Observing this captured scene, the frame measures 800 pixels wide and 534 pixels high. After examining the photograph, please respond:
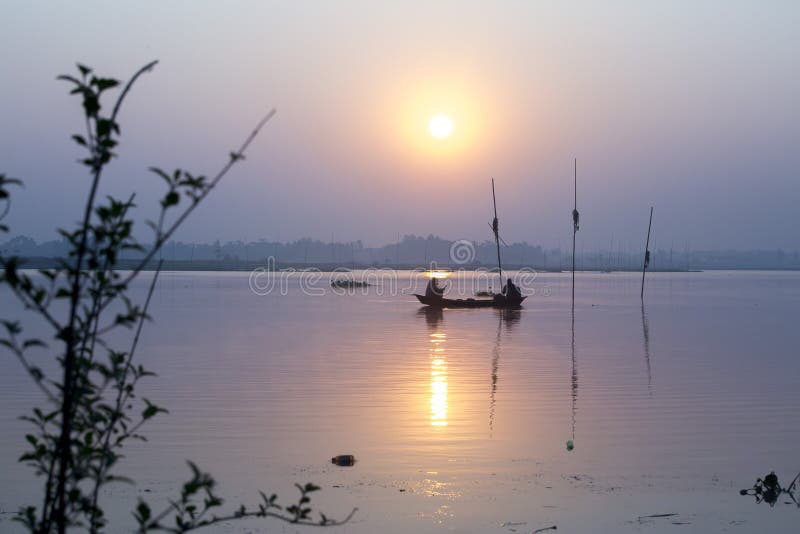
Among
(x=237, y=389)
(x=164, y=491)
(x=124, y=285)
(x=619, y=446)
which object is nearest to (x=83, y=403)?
(x=124, y=285)

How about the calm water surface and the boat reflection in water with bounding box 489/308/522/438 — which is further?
the boat reflection in water with bounding box 489/308/522/438

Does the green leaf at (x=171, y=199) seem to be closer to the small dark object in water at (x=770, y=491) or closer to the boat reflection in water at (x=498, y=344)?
the small dark object in water at (x=770, y=491)

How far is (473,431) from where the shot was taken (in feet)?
51.9

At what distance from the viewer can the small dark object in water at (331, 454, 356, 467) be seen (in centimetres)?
1303

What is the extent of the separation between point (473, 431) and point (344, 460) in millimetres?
3493

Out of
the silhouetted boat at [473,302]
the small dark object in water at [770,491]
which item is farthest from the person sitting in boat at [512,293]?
the small dark object in water at [770,491]

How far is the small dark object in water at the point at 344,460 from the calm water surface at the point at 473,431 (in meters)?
0.21

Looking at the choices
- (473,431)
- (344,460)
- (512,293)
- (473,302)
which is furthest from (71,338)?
(512,293)

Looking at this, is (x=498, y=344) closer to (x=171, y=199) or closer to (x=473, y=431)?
(x=473, y=431)

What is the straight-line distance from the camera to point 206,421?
16875 mm

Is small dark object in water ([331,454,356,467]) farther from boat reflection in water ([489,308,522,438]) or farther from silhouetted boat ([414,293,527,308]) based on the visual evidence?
silhouetted boat ([414,293,527,308])

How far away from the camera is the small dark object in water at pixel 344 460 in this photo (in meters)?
13.0

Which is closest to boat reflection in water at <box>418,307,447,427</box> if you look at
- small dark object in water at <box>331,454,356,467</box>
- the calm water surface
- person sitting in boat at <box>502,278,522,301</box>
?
the calm water surface

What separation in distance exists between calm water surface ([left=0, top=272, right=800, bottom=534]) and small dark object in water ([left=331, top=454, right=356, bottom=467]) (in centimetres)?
21
